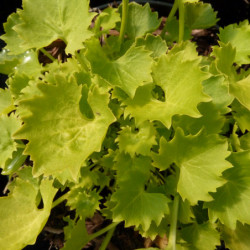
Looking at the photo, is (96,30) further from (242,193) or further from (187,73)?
(242,193)

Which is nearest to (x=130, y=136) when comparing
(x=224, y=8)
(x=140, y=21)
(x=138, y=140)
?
(x=138, y=140)

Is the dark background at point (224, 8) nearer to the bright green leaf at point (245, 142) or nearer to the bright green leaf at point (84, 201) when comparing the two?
the bright green leaf at point (245, 142)

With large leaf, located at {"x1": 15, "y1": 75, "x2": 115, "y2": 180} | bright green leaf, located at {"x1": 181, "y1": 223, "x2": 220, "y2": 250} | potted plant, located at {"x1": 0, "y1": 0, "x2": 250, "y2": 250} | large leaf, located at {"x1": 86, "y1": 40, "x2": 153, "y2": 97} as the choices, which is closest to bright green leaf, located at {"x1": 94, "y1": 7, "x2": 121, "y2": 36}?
potted plant, located at {"x1": 0, "y1": 0, "x2": 250, "y2": 250}

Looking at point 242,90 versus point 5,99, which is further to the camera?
point 5,99

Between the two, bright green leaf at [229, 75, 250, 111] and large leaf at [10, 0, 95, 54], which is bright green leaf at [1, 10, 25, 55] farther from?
bright green leaf at [229, 75, 250, 111]

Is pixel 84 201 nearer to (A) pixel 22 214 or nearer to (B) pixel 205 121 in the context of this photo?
(A) pixel 22 214

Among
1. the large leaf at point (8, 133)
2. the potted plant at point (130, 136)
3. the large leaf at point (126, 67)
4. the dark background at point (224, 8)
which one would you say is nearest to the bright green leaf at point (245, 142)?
the potted plant at point (130, 136)
